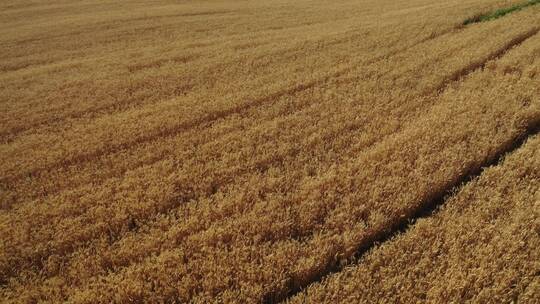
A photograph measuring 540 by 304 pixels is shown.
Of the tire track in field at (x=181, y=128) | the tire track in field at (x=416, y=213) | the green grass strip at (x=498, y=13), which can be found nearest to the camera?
the tire track in field at (x=416, y=213)

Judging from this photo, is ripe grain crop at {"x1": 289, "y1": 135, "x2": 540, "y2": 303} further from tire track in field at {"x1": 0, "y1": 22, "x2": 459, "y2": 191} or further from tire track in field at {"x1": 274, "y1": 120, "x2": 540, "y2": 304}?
tire track in field at {"x1": 0, "y1": 22, "x2": 459, "y2": 191}

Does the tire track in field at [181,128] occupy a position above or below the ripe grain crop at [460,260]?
above

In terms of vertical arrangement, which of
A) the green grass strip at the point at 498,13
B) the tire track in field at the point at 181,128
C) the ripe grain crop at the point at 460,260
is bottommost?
the ripe grain crop at the point at 460,260

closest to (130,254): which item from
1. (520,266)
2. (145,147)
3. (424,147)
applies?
(145,147)

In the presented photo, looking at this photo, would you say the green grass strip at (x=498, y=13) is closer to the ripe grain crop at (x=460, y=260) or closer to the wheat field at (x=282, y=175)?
the wheat field at (x=282, y=175)

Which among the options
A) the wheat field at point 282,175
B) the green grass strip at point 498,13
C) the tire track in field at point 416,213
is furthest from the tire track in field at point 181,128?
the green grass strip at point 498,13

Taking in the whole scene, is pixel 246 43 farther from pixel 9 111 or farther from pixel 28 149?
pixel 28 149
